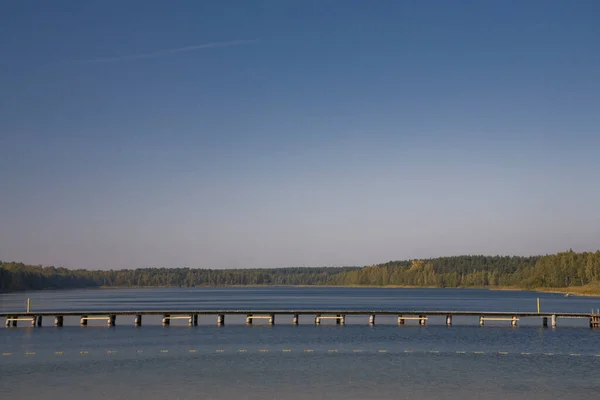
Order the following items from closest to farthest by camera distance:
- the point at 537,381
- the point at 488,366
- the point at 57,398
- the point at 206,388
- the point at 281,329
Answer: the point at 57,398 < the point at 206,388 < the point at 537,381 < the point at 488,366 < the point at 281,329

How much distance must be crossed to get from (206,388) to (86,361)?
1501 cm

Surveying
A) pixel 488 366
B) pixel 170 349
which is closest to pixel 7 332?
pixel 170 349

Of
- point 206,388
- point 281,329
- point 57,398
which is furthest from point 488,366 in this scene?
point 281,329

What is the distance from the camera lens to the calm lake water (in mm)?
37469

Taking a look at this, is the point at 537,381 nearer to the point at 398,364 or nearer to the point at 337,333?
the point at 398,364

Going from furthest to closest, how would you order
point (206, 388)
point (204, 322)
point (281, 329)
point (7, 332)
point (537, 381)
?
point (204, 322)
point (281, 329)
point (7, 332)
point (537, 381)
point (206, 388)

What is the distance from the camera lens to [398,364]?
48000 mm

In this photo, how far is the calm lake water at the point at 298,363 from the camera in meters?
37.5

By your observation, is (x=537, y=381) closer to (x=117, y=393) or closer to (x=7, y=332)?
(x=117, y=393)

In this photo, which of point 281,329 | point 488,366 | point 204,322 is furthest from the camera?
point 204,322

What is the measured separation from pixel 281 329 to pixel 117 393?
40975mm

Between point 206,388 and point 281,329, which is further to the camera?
point 281,329

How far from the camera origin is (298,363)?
48.4 meters

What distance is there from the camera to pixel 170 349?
56.6 m
